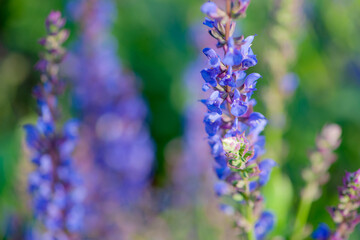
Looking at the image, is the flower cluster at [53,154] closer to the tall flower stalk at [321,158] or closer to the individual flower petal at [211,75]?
the individual flower petal at [211,75]

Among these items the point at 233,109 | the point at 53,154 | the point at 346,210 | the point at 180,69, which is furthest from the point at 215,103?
the point at 180,69

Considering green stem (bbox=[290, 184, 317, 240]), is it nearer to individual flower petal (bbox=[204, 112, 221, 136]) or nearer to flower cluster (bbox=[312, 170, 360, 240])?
flower cluster (bbox=[312, 170, 360, 240])

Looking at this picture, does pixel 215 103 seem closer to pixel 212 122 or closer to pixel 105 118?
pixel 212 122

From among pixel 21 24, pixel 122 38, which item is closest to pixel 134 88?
pixel 122 38

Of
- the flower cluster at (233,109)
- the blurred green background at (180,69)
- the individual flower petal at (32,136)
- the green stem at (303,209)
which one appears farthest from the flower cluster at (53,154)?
the green stem at (303,209)

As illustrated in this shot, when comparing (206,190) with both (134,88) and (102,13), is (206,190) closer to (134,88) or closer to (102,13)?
(134,88)

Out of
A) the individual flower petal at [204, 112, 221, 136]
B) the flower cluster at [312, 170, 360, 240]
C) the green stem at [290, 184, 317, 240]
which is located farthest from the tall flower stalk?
the individual flower petal at [204, 112, 221, 136]
